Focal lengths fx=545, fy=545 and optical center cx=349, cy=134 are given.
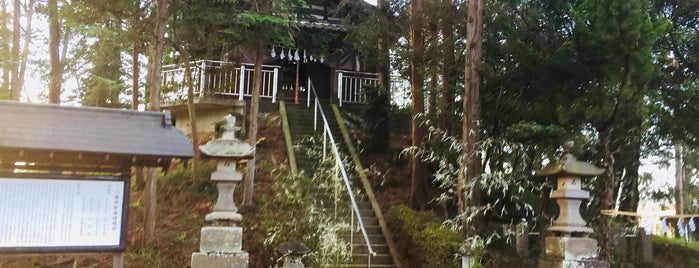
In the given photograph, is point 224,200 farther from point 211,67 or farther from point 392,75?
point 392,75

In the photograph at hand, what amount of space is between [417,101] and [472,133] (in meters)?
3.29

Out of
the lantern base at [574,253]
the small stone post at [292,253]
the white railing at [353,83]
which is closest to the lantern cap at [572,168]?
Answer: the lantern base at [574,253]

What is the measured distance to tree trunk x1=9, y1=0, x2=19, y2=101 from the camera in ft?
45.6

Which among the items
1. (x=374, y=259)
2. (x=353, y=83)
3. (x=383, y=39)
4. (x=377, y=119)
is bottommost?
(x=374, y=259)

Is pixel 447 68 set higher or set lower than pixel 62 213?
higher

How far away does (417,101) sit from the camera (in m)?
12.7

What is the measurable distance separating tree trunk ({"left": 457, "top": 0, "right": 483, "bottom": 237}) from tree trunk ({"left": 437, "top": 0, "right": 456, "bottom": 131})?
154cm

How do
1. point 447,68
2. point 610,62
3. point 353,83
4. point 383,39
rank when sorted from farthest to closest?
point 353,83, point 383,39, point 447,68, point 610,62

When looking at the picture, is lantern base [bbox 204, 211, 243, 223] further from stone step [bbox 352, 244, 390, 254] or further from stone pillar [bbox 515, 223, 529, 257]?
stone pillar [bbox 515, 223, 529, 257]

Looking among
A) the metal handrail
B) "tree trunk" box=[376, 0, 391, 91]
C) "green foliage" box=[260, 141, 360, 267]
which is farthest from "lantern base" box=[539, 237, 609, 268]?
"tree trunk" box=[376, 0, 391, 91]

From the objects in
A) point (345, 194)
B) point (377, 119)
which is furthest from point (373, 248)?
point (377, 119)

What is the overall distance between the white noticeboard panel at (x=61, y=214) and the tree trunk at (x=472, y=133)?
543cm

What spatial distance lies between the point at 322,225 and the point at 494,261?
3299 millimetres

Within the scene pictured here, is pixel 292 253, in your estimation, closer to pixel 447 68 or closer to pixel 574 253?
pixel 574 253
